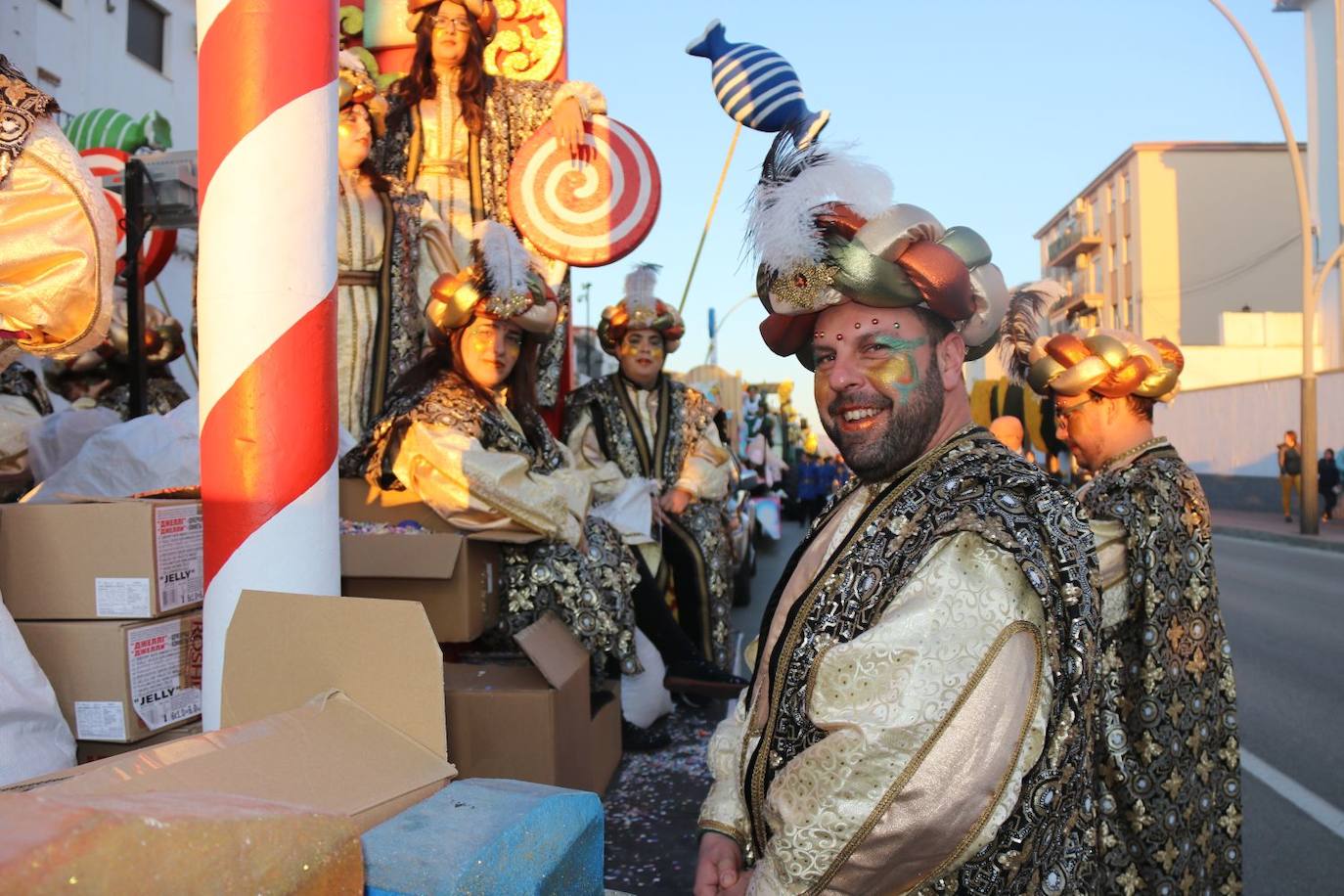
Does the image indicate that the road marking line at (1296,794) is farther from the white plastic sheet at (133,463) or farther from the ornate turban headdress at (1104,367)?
the white plastic sheet at (133,463)

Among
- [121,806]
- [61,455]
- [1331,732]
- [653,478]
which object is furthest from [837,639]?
[1331,732]

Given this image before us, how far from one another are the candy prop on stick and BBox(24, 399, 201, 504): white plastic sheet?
2.64 m

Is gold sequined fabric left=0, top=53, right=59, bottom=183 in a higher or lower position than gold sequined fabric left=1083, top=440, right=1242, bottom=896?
higher

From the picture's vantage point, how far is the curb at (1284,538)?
1611 centimetres

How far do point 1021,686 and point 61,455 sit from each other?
4.07m

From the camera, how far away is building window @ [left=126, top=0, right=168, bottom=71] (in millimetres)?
16922

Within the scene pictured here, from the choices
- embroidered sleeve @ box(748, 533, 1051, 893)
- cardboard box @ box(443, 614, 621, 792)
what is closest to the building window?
cardboard box @ box(443, 614, 621, 792)

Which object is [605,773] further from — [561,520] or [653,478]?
[653,478]

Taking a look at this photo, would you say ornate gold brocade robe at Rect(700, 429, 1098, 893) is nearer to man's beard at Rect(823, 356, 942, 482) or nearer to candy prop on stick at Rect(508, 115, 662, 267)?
man's beard at Rect(823, 356, 942, 482)

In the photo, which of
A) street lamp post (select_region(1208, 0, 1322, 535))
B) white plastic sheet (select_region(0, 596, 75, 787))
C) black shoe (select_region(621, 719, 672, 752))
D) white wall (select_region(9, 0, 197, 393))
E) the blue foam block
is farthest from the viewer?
street lamp post (select_region(1208, 0, 1322, 535))

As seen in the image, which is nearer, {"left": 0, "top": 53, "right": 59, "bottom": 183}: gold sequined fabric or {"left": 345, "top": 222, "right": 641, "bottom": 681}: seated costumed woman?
{"left": 0, "top": 53, "right": 59, "bottom": 183}: gold sequined fabric

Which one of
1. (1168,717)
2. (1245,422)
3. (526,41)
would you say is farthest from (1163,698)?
(1245,422)

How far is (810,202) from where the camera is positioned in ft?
6.14

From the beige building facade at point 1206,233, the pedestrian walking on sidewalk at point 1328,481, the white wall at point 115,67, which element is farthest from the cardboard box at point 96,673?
the beige building facade at point 1206,233
